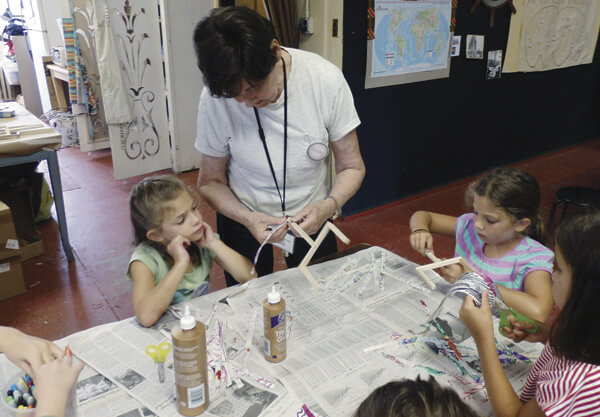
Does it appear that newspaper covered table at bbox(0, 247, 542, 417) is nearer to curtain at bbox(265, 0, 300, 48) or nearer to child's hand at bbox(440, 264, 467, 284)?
child's hand at bbox(440, 264, 467, 284)

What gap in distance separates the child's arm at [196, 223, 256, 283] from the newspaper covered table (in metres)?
0.14

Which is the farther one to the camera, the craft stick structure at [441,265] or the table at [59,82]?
the table at [59,82]

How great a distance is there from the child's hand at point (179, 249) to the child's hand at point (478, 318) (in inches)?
33.1

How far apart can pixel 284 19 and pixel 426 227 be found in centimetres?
205

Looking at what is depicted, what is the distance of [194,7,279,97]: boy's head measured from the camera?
1256 mm

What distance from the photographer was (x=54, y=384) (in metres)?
0.90

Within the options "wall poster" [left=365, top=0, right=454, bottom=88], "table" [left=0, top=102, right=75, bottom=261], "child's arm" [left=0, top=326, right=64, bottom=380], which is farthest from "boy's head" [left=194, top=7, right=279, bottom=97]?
"wall poster" [left=365, top=0, right=454, bottom=88]

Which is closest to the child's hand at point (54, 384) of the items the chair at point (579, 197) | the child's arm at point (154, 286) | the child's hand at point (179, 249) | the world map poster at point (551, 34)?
the child's arm at point (154, 286)

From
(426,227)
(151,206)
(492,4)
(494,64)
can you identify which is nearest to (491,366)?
(426,227)

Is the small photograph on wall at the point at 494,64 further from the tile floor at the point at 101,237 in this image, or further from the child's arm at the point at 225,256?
the child's arm at the point at 225,256

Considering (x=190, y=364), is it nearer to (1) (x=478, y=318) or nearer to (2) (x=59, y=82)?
(1) (x=478, y=318)

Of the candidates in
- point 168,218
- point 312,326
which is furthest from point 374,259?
point 168,218

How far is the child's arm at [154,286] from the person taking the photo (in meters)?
1.34

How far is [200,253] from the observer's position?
1.71 m
